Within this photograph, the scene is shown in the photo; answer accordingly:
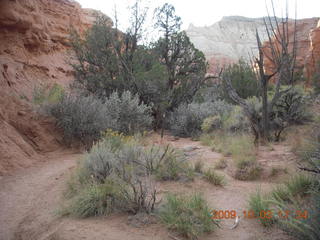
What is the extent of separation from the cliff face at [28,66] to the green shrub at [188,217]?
442cm

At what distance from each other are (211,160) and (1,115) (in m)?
5.87

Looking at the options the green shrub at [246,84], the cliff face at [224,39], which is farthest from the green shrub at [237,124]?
the cliff face at [224,39]

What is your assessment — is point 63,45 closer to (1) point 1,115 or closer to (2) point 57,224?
(1) point 1,115

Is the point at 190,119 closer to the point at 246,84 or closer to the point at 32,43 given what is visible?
the point at 246,84

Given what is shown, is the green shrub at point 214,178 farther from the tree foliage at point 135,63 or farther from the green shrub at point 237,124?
the tree foliage at point 135,63

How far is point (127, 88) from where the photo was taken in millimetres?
12148

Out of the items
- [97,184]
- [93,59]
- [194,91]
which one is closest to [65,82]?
[93,59]

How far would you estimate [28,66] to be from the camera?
1273cm

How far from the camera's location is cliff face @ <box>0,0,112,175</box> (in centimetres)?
665

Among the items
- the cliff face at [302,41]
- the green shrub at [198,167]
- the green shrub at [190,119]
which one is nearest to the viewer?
the green shrub at [198,167]

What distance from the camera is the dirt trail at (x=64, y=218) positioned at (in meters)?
2.89

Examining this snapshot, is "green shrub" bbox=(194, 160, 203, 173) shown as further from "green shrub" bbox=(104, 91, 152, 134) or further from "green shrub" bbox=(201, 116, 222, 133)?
"green shrub" bbox=(201, 116, 222, 133)
